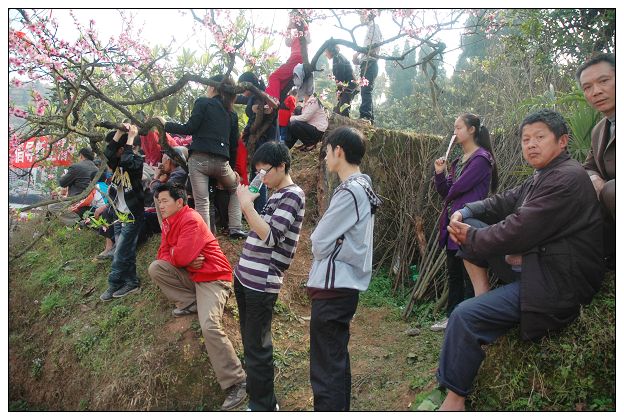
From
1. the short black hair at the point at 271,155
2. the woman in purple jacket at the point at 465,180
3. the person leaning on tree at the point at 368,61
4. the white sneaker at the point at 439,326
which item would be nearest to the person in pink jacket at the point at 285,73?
the person leaning on tree at the point at 368,61

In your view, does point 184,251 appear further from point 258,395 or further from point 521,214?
point 521,214

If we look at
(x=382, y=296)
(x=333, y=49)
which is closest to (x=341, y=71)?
(x=333, y=49)

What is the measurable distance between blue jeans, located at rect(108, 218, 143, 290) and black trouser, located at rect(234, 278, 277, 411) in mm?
2112

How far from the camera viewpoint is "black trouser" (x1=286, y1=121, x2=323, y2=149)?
5.75 m

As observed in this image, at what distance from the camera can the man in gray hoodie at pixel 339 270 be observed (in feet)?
8.77

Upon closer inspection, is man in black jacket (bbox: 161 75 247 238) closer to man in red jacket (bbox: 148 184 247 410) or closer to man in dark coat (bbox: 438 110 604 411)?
man in red jacket (bbox: 148 184 247 410)

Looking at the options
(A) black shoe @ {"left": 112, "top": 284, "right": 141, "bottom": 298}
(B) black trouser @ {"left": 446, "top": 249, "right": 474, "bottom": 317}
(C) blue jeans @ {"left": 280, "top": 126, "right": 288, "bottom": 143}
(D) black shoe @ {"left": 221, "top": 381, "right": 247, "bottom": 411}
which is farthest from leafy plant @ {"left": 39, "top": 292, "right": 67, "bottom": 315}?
(B) black trouser @ {"left": 446, "top": 249, "right": 474, "bottom": 317}

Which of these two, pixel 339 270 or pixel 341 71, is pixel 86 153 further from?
pixel 339 270

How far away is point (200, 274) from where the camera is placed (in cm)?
388

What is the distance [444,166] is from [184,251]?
6.69ft

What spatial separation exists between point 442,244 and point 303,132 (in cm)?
248

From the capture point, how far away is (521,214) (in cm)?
254

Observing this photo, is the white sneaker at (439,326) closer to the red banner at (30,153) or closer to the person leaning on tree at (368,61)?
the person leaning on tree at (368,61)

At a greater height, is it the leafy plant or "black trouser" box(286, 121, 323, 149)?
"black trouser" box(286, 121, 323, 149)
